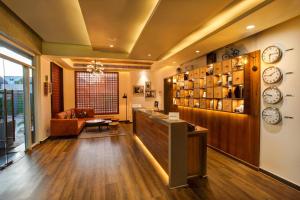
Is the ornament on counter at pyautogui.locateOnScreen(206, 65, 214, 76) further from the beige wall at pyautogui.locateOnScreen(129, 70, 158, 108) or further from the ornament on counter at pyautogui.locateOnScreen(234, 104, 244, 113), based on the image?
the beige wall at pyautogui.locateOnScreen(129, 70, 158, 108)

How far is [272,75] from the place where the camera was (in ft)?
10.1

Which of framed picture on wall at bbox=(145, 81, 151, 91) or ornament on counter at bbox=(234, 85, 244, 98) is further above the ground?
framed picture on wall at bbox=(145, 81, 151, 91)

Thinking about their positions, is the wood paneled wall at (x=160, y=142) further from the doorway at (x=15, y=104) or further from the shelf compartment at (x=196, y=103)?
the doorway at (x=15, y=104)

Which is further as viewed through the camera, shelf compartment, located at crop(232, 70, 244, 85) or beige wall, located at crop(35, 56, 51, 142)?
beige wall, located at crop(35, 56, 51, 142)

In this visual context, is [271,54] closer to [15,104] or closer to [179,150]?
[179,150]

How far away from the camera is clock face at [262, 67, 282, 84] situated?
9.81 feet

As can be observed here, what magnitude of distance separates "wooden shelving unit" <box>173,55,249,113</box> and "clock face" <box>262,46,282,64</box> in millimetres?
348

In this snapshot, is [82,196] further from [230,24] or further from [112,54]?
[112,54]

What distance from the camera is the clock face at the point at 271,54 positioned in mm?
2998

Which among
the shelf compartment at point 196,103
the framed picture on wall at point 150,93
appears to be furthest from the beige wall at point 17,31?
the framed picture on wall at point 150,93

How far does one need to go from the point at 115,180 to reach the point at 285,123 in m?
3.17

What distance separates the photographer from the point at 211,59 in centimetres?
484

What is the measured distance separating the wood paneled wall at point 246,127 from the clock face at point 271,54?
15 cm

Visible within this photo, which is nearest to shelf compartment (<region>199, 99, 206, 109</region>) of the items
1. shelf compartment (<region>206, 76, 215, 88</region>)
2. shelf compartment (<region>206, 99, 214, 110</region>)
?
shelf compartment (<region>206, 99, 214, 110</region>)
